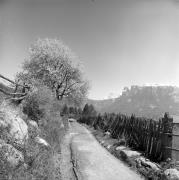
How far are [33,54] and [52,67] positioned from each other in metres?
3.33

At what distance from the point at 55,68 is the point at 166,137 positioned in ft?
61.8

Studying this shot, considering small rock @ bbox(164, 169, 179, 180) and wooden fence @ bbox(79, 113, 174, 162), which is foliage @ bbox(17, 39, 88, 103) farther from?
small rock @ bbox(164, 169, 179, 180)

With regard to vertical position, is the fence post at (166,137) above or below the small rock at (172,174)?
above

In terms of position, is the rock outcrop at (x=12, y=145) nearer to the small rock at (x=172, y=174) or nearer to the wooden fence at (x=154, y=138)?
the small rock at (x=172, y=174)

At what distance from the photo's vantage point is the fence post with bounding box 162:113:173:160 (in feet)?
21.8

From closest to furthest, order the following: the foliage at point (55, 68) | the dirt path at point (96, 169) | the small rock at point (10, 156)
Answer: the small rock at point (10, 156) → the dirt path at point (96, 169) → the foliage at point (55, 68)

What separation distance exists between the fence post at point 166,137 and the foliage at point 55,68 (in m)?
16.4

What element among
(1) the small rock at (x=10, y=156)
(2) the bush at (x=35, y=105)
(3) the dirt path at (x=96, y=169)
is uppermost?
(2) the bush at (x=35, y=105)

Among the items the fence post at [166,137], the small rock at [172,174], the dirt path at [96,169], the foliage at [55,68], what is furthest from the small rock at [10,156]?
the foliage at [55,68]

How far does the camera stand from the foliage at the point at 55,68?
21859 millimetres

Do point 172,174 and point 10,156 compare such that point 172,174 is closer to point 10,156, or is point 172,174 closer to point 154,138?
point 154,138

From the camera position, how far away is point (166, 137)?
689 cm

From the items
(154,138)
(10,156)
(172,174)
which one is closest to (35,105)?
(10,156)

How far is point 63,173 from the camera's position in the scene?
18.8 ft
